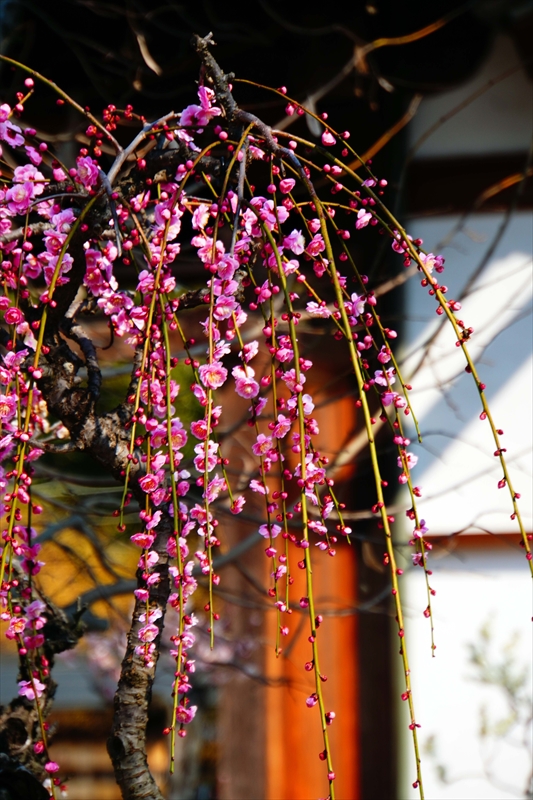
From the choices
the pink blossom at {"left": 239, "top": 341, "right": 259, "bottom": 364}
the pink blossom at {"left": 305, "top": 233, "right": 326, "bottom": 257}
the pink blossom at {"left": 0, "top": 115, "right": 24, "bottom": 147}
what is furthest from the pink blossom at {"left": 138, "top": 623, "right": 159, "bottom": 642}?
the pink blossom at {"left": 0, "top": 115, "right": 24, "bottom": 147}

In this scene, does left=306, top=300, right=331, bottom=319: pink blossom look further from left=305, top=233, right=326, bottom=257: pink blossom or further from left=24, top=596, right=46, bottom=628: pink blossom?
left=24, top=596, right=46, bottom=628: pink blossom

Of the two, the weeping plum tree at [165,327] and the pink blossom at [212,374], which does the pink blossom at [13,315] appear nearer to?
the weeping plum tree at [165,327]

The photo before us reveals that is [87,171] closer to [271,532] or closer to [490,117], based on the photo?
[271,532]

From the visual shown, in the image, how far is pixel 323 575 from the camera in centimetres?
231

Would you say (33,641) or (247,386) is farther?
(33,641)

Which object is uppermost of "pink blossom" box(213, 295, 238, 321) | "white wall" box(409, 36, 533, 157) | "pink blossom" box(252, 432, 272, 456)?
"white wall" box(409, 36, 533, 157)

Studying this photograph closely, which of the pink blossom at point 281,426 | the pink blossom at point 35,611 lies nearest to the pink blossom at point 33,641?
the pink blossom at point 35,611

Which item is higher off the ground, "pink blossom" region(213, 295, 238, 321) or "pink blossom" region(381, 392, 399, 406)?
"pink blossom" region(213, 295, 238, 321)

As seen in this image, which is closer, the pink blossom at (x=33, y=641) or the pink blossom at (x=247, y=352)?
the pink blossom at (x=247, y=352)

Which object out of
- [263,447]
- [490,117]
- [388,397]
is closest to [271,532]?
[263,447]

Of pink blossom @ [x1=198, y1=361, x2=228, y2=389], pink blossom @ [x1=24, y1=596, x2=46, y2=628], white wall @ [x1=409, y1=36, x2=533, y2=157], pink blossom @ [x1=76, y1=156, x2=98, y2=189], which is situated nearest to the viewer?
pink blossom @ [x1=198, y1=361, x2=228, y2=389]

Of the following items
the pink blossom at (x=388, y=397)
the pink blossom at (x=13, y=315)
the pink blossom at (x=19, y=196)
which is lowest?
the pink blossom at (x=388, y=397)

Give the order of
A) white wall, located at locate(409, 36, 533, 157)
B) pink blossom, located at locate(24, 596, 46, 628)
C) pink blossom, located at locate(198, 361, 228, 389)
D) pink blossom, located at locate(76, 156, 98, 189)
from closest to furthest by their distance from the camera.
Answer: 1. pink blossom, located at locate(198, 361, 228, 389)
2. pink blossom, located at locate(76, 156, 98, 189)
3. pink blossom, located at locate(24, 596, 46, 628)
4. white wall, located at locate(409, 36, 533, 157)

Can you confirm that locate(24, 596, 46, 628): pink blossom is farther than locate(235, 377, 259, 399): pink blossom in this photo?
Yes
